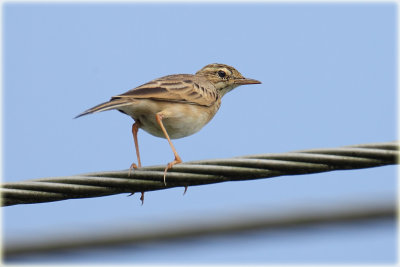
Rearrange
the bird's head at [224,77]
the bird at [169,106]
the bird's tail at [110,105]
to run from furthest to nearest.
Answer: the bird's head at [224,77]
the bird at [169,106]
the bird's tail at [110,105]

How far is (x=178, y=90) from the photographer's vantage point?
409 inches

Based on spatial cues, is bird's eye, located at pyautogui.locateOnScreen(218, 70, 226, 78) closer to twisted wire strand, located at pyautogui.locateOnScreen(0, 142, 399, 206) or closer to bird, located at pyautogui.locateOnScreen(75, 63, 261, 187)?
bird, located at pyautogui.locateOnScreen(75, 63, 261, 187)

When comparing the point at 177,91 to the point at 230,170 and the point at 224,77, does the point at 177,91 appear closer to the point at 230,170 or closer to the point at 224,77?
the point at 224,77

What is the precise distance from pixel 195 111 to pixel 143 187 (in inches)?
133

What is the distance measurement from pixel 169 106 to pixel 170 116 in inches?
6.3

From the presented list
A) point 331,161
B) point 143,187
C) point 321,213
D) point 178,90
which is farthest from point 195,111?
point 331,161

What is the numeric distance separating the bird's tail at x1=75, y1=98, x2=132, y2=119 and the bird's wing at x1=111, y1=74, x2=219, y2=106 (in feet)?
0.26

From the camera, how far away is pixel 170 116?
10156mm

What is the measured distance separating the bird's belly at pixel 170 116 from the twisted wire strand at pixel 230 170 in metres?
2.80

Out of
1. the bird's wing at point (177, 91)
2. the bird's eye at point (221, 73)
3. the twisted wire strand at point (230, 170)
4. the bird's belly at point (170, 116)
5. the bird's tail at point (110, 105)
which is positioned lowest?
the twisted wire strand at point (230, 170)

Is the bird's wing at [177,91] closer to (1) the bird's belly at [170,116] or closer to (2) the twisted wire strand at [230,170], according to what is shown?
(1) the bird's belly at [170,116]

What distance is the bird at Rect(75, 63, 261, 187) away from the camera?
9695 mm

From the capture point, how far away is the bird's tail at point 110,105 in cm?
848

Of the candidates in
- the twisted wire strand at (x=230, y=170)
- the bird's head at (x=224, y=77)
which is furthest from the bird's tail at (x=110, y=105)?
the bird's head at (x=224, y=77)
